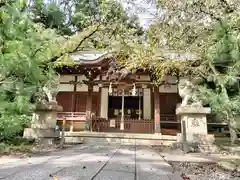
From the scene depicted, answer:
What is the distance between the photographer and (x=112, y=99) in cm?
1303

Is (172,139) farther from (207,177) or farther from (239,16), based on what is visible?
(239,16)

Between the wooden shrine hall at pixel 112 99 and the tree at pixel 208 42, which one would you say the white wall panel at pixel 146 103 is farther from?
the tree at pixel 208 42

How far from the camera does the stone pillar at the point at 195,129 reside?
21.7ft

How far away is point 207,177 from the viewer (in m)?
3.61

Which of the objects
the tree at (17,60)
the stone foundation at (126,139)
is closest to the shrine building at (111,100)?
the stone foundation at (126,139)

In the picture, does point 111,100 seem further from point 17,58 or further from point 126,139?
point 17,58

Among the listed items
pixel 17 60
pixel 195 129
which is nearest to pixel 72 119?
pixel 195 129

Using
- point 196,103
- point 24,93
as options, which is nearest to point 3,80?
point 24,93

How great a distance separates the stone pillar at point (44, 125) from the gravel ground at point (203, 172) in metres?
4.50

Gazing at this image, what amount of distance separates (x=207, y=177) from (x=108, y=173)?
1.57 meters

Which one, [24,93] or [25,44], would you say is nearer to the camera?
[25,44]

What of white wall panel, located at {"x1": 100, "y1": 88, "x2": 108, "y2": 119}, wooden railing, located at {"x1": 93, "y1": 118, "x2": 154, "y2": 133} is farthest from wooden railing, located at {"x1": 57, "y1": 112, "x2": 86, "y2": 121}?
white wall panel, located at {"x1": 100, "y1": 88, "x2": 108, "y2": 119}

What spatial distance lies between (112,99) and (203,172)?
9.26 meters

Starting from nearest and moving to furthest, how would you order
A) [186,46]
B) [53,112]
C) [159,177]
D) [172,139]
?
[159,177] < [186,46] < [53,112] < [172,139]
